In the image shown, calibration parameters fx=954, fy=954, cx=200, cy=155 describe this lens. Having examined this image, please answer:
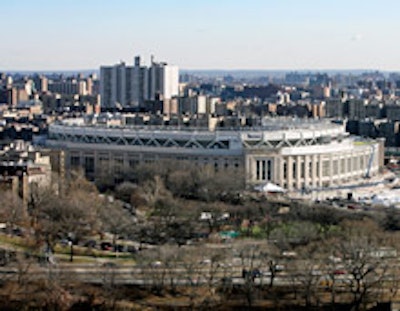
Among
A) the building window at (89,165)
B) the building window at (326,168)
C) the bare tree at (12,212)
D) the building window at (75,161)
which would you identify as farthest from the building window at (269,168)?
the bare tree at (12,212)

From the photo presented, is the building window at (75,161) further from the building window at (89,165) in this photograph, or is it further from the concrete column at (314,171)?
the concrete column at (314,171)

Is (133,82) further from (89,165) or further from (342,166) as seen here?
(342,166)

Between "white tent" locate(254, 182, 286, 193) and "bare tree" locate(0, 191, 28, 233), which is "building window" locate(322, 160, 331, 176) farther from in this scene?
"bare tree" locate(0, 191, 28, 233)

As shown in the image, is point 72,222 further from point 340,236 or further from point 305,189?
point 305,189

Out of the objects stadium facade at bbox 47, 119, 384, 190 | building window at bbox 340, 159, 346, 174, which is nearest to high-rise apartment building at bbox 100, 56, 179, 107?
stadium facade at bbox 47, 119, 384, 190

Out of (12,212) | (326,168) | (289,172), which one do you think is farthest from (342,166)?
(12,212)
